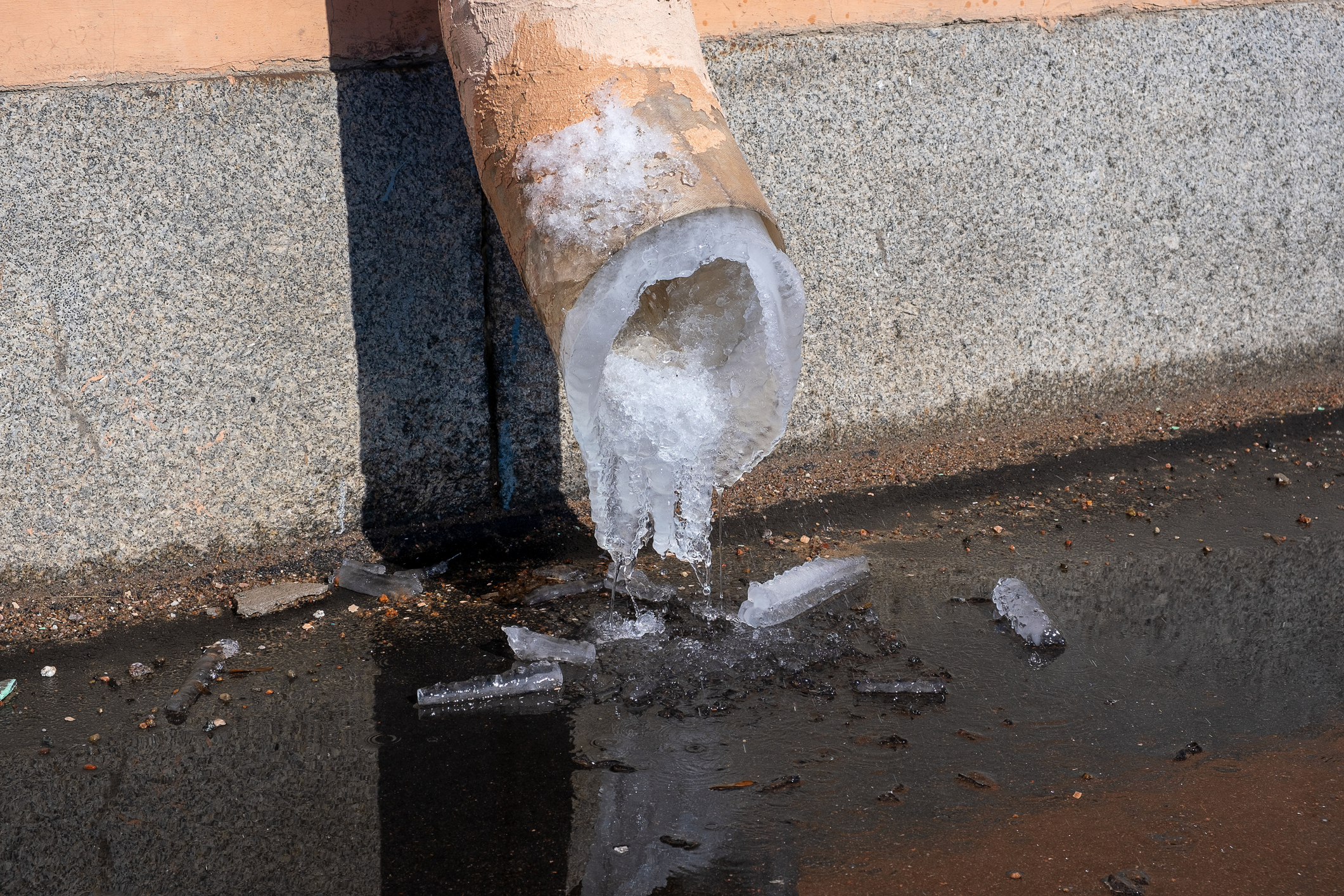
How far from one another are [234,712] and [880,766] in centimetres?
166

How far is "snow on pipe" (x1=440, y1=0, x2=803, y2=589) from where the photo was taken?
266 cm

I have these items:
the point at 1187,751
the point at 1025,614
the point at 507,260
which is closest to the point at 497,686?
the point at 507,260

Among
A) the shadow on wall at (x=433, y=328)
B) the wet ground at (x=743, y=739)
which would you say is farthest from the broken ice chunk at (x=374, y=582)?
the shadow on wall at (x=433, y=328)

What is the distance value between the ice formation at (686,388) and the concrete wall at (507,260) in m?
0.86

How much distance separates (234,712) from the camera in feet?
9.83

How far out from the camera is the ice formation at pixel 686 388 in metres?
2.81

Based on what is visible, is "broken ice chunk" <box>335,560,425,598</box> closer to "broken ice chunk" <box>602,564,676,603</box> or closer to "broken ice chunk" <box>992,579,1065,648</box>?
"broken ice chunk" <box>602,564,676,603</box>

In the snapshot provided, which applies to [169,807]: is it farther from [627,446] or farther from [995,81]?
[995,81]

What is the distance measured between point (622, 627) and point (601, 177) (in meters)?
1.35

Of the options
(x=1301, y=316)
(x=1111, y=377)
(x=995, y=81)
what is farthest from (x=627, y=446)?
(x=1301, y=316)

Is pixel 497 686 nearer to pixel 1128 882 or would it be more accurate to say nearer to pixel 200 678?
pixel 200 678

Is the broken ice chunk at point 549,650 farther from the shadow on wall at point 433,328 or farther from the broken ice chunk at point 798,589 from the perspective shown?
the shadow on wall at point 433,328

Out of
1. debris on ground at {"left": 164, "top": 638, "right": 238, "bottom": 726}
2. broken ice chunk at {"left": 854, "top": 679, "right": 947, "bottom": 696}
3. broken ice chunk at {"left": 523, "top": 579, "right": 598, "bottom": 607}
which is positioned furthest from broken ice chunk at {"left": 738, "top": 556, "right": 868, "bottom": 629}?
debris on ground at {"left": 164, "top": 638, "right": 238, "bottom": 726}

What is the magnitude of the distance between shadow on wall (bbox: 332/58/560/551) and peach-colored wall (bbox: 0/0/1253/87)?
0.11 metres
